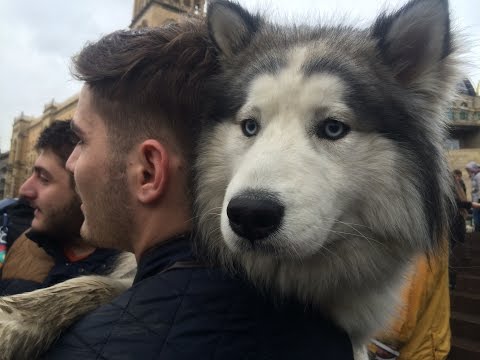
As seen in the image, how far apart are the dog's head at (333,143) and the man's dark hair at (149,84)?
91mm

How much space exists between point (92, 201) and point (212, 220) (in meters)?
0.51

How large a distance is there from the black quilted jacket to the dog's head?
0.17m

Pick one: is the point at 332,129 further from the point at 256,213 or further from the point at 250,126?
the point at 256,213

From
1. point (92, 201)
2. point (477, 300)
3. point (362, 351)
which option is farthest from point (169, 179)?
point (477, 300)

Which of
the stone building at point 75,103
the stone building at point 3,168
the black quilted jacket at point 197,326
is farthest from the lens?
the stone building at point 3,168

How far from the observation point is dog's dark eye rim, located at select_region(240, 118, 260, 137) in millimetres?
1644

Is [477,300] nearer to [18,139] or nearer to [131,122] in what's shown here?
[131,122]

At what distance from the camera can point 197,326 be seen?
1321 mm

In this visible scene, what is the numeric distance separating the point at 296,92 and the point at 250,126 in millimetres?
219

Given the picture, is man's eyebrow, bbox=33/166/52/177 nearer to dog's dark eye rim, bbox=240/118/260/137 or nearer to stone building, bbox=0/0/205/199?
dog's dark eye rim, bbox=240/118/260/137

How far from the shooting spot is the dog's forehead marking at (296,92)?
1.54m

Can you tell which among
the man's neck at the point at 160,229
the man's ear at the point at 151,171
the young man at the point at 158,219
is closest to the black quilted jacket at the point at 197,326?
the young man at the point at 158,219

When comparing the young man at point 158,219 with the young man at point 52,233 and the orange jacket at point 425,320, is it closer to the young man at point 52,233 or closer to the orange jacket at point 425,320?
the young man at point 52,233

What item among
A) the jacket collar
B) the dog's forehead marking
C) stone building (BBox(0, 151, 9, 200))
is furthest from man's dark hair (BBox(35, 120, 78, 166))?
stone building (BBox(0, 151, 9, 200))
